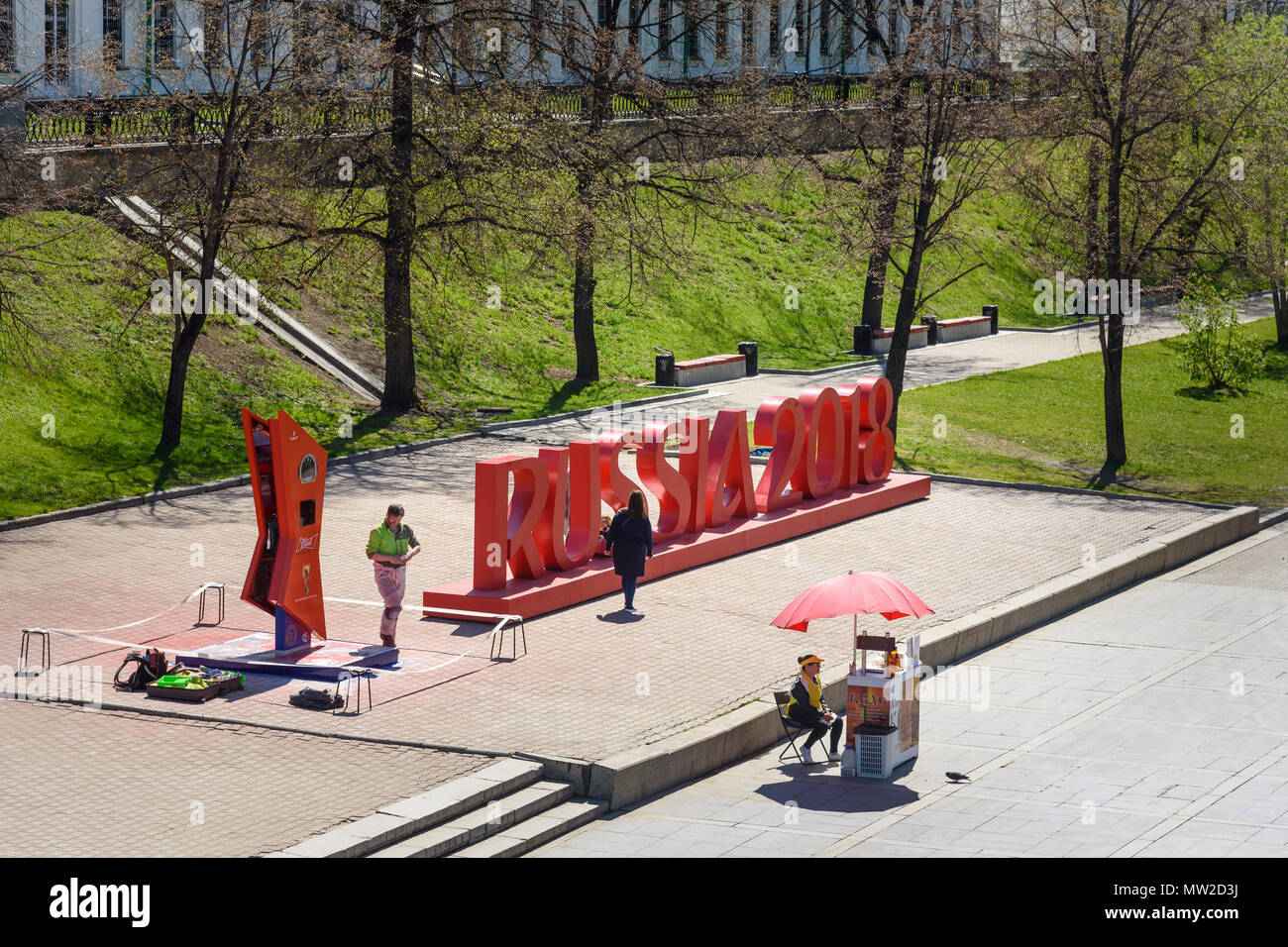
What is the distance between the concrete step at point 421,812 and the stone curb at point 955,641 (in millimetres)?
725

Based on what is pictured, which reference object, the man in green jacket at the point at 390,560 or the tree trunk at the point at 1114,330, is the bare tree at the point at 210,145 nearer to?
the man in green jacket at the point at 390,560

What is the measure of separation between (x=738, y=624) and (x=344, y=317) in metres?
18.3

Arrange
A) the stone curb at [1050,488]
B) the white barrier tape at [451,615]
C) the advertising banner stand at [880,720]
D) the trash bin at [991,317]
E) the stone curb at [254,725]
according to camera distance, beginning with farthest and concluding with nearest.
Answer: the trash bin at [991,317], the stone curb at [1050,488], the white barrier tape at [451,615], the advertising banner stand at [880,720], the stone curb at [254,725]

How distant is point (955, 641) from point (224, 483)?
484 inches

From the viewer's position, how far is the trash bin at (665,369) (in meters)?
35.5

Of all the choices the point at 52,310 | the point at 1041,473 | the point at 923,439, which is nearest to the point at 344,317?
the point at 52,310

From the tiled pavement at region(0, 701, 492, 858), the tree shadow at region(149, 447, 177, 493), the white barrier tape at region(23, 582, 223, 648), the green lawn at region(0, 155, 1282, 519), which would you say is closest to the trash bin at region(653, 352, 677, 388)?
the green lawn at region(0, 155, 1282, 519)

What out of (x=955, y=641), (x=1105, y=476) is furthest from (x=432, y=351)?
(x=955, y=641)

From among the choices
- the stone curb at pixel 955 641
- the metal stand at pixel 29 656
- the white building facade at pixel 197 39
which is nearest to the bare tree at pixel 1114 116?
the white building facade at pixel 197 39

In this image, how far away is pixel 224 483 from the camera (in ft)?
81.7

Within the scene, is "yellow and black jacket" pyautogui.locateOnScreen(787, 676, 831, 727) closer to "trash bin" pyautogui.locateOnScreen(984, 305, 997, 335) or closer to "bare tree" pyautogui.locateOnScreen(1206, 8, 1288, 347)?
"bare tree" pyautogui.locateOnScreen(1206, 8, 1288, 347)

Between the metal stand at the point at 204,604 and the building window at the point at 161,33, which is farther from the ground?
the building window at the point at 161,33

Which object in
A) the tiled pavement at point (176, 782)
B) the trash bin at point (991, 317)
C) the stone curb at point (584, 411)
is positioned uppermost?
the trash bin at point (991, 317)

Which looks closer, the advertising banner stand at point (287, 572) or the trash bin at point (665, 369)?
the advertising banner stand at point (287, 572)
